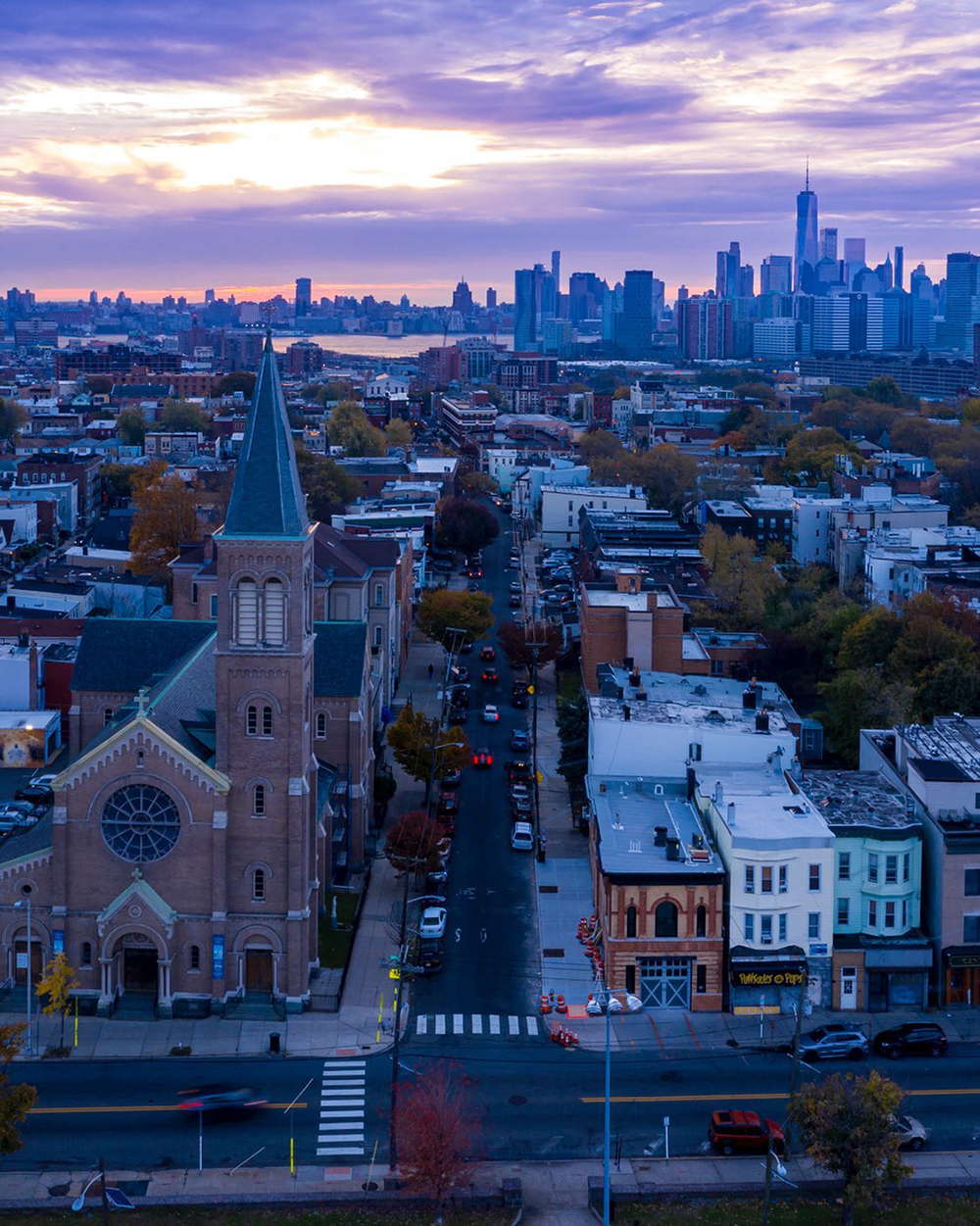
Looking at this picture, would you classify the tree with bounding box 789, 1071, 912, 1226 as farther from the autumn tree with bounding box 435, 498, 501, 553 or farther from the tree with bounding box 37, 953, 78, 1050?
the autumn tree with bounding box 435, 498, 501, 553

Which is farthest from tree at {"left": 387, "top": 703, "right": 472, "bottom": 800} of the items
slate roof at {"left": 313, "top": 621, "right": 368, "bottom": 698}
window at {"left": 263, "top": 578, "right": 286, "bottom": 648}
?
window at {"left": 263, "top": 578, "right": 286, "bottom": 648}

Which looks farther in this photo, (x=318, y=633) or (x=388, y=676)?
(x=388, y=676)

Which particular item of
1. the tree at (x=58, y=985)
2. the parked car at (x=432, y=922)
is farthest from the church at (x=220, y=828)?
the parked car at (x=432, y=922)

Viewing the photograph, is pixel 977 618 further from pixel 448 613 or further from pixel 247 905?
pixel 247 905

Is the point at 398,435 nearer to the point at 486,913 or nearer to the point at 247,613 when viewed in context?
the point at 486,913

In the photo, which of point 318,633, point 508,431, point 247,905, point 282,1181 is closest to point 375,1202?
point 282,1181

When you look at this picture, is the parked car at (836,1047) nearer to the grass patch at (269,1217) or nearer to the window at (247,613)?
the grass patch at (269,1217)

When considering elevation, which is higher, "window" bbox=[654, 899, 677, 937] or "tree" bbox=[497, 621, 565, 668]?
"tree" bbox=[497, 621, 565, 668]
